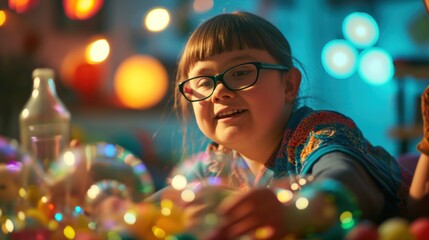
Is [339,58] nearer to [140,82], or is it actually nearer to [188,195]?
[140,82]

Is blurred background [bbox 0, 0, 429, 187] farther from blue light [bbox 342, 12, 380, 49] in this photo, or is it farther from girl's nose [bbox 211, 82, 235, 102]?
girl's nose [bbox 211, 82, 235, 102]

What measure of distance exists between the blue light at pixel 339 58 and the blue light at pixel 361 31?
5 cm

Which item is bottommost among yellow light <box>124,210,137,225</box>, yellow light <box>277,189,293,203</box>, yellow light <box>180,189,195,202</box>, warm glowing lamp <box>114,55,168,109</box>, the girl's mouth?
warm glowing lamp <box>114,55,168,109</box>

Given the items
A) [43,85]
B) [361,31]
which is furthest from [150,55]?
[43,85]

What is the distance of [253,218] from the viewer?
653 mm

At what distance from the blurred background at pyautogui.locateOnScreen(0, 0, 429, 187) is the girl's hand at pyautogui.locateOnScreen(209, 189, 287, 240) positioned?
2.91 metres

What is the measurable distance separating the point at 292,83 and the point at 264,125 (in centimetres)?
13

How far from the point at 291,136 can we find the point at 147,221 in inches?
14.6

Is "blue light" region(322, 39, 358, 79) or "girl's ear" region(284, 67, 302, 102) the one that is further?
"blue light" region(322, 39, 358, 79)

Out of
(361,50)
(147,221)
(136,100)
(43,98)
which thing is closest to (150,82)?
(136,100)

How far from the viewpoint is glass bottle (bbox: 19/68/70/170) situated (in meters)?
1.26

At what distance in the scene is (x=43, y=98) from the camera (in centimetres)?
132

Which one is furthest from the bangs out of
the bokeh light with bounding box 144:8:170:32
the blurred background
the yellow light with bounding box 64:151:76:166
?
the blurred background

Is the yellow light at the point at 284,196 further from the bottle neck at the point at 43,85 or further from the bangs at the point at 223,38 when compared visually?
the bottle neck at the point at 43,85
